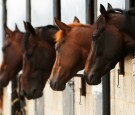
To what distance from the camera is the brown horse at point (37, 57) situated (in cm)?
643

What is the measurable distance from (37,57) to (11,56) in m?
1.22

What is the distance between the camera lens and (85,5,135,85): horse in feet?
16.5

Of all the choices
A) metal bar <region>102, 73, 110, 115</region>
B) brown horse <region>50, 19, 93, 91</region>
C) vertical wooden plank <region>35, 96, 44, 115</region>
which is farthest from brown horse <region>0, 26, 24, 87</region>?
brown horse <region>50, 19, 93, 91</region>

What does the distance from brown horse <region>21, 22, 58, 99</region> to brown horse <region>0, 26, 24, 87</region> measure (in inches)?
41.4

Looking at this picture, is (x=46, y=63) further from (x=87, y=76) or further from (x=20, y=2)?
(x=20, y=2)

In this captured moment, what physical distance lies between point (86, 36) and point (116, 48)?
67 centimetres

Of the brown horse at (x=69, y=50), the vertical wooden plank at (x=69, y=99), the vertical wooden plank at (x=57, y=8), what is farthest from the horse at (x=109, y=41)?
the vertical wooden plank at (x=57, y=8)

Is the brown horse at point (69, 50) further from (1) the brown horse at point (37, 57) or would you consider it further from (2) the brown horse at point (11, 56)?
(2) the brown horse at point (11, 56)

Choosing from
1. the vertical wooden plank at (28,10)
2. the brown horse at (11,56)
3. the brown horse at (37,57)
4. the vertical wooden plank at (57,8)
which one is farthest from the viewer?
the vertical wooden plank at (28,10)

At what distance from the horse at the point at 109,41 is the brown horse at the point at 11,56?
2616 millimetres

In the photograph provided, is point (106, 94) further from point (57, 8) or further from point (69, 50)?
point (57, 8)

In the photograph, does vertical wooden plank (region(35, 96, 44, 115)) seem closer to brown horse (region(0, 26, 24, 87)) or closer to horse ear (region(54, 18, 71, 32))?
brown horse (region(0, 26, 24, 87))

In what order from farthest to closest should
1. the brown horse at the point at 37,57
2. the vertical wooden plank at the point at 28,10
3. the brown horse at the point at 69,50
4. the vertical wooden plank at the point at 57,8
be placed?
the vertical wooden plank at the point at 28,10
the vertical wooden plank at the point at 57,8
the brown horse at the point at 37,57
the brown horse at the point at 69,50

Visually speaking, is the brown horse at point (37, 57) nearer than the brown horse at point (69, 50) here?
No
